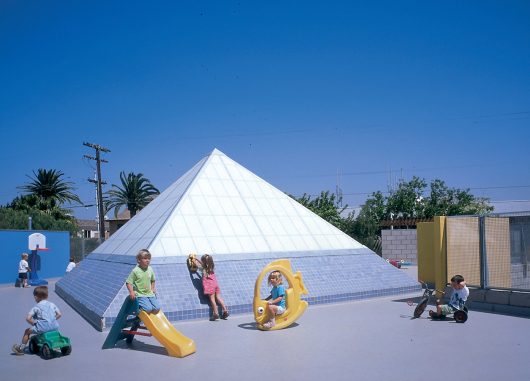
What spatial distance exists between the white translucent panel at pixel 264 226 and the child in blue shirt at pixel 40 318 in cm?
738

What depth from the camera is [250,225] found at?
14.0 m

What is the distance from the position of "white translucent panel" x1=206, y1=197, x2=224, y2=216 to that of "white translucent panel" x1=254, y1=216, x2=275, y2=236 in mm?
1076

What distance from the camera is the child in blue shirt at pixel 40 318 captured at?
706 cm

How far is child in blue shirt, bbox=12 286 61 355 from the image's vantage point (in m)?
7.06

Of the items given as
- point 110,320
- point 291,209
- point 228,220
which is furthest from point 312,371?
point 291,209

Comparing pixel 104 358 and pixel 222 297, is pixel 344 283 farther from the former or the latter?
pixel 104 358

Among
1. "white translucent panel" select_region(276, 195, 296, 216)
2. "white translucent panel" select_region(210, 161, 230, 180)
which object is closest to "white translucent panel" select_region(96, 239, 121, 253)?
"white translucent panel" select_region(210, 161, 230, 180)

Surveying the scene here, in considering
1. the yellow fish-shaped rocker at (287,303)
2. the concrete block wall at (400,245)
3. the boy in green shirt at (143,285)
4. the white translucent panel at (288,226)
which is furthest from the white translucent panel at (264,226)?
the concrete block wall at (400,245)

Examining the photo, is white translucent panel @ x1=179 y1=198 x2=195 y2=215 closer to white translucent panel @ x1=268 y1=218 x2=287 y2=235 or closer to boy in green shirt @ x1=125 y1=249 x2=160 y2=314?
white translucent panel @ x1=268 y1=218 x2=287 y2=235

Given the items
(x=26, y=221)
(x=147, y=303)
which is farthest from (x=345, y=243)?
(x=26, y=221)

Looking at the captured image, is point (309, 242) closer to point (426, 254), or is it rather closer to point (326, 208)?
point (426, 254)

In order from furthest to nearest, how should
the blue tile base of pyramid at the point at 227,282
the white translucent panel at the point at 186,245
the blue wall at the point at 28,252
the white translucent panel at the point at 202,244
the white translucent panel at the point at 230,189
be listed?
the blue wall at the point at 28,252 → the white translucent panel at the point at 230,189 → the white translucent panel at the point at 202,244 → the white translucent panel at the point at 186,245 → the blue tile base of pyramid at the point at 227,282

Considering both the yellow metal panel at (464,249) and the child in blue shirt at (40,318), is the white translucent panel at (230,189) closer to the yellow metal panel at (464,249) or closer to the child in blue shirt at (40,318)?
the yellow metal panel at (464,249)

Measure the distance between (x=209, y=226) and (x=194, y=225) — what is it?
415mm
